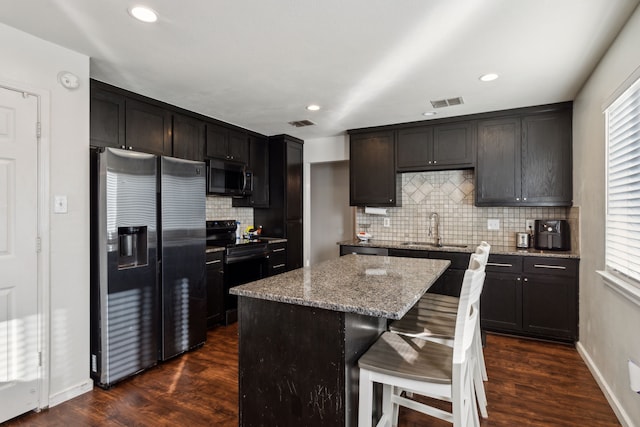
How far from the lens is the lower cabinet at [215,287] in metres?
3.52

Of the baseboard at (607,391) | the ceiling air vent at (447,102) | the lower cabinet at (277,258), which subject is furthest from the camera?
the lower cabinet at (277,258)

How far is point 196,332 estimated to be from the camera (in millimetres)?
3104

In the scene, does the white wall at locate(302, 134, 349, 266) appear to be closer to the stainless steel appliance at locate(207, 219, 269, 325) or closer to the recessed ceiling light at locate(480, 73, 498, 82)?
the stainless steel appliance at locate(207, 219, 269, 325)

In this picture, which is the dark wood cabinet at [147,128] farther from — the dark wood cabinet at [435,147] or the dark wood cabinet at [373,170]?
the dark wood cabinet at [435,147]

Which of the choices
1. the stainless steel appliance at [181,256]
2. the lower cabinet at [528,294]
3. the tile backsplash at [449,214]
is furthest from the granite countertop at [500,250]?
the stainless steel appliance at [181,256]

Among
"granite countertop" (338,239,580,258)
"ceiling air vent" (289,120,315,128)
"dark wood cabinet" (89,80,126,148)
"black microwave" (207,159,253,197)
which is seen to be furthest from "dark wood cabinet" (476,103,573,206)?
"dark wood cabinet" (89,80,126,148)

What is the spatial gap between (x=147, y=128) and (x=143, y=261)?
133 centimetres

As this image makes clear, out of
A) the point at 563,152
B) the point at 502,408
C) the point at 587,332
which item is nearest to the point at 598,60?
the point at 563,152

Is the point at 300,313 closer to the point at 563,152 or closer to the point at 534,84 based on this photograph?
the point at 534,84

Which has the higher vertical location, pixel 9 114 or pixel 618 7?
pixel 618 7

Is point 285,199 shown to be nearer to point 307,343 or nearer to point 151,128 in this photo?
point 151,128

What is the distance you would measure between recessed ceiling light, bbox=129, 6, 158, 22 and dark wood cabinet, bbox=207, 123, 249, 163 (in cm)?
205

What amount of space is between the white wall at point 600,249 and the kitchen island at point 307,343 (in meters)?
1.34

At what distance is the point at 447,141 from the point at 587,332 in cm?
229
